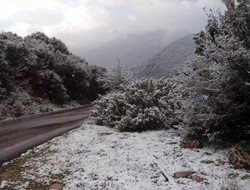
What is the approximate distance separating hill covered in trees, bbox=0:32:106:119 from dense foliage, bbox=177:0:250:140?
1715 cm

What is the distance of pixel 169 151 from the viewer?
400 inches

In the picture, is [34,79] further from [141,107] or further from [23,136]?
[141,107]

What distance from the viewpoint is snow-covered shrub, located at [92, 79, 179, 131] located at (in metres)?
14.9

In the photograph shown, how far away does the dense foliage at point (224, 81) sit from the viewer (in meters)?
9.60

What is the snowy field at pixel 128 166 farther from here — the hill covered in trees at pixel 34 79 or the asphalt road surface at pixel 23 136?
the hill covered in trees at pixel 34 79

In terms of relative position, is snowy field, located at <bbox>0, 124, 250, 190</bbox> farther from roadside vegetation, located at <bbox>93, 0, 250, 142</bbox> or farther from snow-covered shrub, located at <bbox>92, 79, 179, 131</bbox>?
snow-covered shrub, located at <bbox>92, 79, 179, 131</bbox>

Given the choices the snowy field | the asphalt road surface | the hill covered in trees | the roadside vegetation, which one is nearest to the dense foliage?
the roadside vegetation

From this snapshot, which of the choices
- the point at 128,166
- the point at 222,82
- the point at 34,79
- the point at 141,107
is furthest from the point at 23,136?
the point at 34,79

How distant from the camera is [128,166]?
29.1 feet

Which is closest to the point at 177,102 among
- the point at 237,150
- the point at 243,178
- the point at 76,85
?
the point at 237,150

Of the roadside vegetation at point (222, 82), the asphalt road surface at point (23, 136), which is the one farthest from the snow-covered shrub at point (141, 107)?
the roadside vegetation at point (222, 82)

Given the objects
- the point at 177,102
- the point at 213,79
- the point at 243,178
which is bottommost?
the point at 243,178

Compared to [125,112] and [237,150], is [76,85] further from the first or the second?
[237,150]

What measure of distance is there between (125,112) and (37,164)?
7.34 m
